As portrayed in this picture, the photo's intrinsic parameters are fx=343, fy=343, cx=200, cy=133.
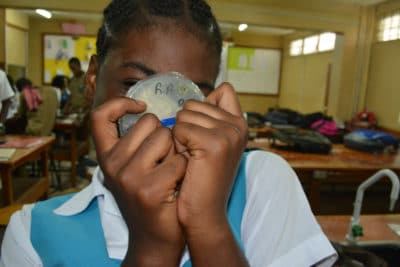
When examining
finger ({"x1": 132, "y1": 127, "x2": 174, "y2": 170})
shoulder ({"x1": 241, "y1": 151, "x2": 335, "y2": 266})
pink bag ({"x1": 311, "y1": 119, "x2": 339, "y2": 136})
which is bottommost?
pink bag ({"x1": 311, "y1": 119, "x2": 339, "y2": 136})

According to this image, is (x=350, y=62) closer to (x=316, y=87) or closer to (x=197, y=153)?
(x=316, y=87)

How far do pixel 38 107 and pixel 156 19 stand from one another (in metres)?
4.09

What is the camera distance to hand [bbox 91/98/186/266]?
420mm

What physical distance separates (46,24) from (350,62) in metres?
6.49

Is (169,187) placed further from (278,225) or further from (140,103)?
(278,225)

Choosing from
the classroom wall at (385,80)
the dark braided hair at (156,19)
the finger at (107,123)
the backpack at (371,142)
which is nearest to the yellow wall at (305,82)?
the classroom wall at (385,80)

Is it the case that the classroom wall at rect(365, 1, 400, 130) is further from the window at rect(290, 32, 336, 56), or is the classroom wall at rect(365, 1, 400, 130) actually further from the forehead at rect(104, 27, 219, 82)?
the forehead at rect(104, 27, 219, 82)

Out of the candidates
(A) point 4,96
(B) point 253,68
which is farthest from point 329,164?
(B) point 253,68

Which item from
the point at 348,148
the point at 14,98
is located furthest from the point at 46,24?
the point at 348,148

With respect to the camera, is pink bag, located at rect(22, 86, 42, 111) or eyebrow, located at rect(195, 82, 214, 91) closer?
eyebrow, located at rect(195, 82, 214, 91)

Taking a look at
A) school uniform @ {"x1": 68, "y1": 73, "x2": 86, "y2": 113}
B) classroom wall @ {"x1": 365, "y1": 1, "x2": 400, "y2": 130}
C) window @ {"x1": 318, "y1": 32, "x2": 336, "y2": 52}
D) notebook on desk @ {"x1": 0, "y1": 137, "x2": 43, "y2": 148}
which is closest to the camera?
notebook on desk @ {"x1": 0, "y1": 137, "x2": 43, "y2": 148}

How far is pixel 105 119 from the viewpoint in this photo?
1.59ft

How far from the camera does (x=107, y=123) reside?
0.49 metres

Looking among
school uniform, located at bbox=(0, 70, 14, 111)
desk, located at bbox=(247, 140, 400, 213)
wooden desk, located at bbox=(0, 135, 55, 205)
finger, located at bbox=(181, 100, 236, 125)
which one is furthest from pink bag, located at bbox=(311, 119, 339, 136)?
finger, located at bbox=(181, 100, 236, 125)
